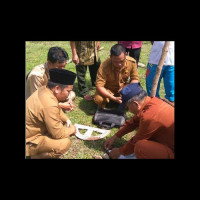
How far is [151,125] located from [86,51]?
2865 millimetres

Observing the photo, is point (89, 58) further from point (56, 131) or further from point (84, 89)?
point (56, 131)

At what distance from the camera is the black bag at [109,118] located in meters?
4.22

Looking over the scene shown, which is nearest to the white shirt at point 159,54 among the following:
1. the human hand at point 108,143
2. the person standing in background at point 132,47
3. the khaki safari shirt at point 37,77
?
the person standing in background at point 132,47

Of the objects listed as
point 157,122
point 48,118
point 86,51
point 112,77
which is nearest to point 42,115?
point 48,118

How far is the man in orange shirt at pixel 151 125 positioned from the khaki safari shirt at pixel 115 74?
172 centimetres

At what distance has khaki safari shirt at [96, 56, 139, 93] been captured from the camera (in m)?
4.52

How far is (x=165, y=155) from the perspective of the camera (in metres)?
2.71

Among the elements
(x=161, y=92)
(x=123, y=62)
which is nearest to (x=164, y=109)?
(x=123, y=62)

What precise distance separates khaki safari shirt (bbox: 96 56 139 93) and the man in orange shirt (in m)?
1.72

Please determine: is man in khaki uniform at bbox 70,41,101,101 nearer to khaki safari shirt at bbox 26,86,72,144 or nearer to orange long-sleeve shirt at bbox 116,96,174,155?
khaki safari shirt at bbox 26,86,72,144

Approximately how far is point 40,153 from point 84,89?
2.43 metres

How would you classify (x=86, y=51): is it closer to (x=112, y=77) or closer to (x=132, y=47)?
(x=112, y=77)

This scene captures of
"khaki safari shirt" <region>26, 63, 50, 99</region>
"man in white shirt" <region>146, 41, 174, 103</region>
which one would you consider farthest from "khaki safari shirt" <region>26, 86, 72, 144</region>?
"man in white shirt" <region>146, 41, 174, 103</region>

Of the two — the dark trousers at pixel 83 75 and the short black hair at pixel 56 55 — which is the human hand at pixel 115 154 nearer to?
the short black hair at pixel 56 55
